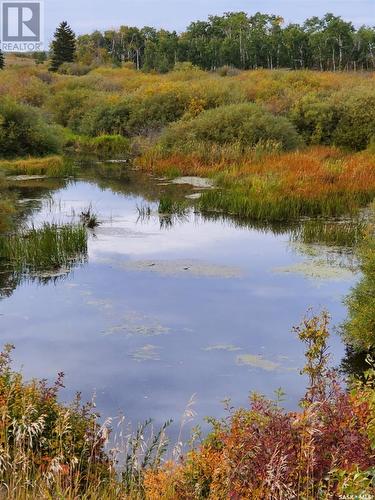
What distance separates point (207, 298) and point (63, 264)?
372cm

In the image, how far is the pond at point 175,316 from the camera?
9.72m

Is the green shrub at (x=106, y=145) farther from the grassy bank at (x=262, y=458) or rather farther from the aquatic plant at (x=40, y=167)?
the grassy bank at (x=262, y=458)

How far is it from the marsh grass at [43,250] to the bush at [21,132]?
50.3 feet

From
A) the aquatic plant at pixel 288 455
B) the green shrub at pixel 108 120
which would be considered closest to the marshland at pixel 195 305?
the aquatic plant at pixel 288 455

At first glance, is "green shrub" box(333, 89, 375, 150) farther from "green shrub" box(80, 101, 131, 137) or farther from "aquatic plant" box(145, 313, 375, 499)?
"aquatic plant" box(145, 313, 375, 499)

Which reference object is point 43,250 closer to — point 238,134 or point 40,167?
point 40,167

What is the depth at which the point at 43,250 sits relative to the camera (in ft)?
51.7

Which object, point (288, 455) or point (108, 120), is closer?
point (288, 455)

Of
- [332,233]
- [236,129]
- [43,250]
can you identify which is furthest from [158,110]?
[43,250]

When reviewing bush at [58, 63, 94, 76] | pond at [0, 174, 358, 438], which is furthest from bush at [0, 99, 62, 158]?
bush at [58, 63, 94, 76]

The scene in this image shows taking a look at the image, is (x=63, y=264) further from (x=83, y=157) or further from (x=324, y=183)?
(x=83, y=157)

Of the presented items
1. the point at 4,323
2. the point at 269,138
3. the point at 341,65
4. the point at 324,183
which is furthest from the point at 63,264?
the point at 341,65

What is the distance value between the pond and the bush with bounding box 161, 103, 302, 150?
443 inches

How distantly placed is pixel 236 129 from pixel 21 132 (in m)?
9.27
